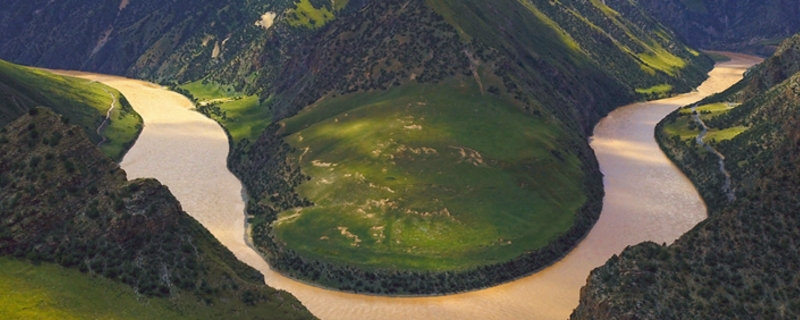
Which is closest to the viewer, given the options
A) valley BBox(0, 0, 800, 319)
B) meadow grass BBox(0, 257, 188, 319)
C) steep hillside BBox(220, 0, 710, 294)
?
meadow grass BBox(0, 257, 188, 319)

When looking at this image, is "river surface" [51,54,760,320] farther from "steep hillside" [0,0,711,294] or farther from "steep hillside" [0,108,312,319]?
"steep hillside" [0,108,312,319]

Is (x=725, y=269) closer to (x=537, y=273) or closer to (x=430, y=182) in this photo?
(x=537, y=273)

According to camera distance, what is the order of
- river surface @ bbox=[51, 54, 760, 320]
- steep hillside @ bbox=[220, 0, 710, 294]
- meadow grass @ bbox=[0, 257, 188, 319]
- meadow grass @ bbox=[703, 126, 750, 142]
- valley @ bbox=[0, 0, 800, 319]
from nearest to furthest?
1. meadow grass @ bbox=[0, 257, 188, 319]
2. valley @ bbox=[0, 0, 800, 319]
3. river surface @ bbox=[51, 54, 760, 320]
4. steep hillside @ bbox=[220, 0, 710, 294]
5. meadow grass @ bbox=[703, 126, 750, 142]

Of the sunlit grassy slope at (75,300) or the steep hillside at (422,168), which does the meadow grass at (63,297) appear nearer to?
the sunlit grassy slope at (75,300)

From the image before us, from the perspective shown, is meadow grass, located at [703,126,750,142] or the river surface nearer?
the river surface

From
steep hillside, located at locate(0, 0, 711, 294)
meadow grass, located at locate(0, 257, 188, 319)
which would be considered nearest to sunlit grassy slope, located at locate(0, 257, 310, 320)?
meadow grass, located at locate(0, 257, 188, 319)

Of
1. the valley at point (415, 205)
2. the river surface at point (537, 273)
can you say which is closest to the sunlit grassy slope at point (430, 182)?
the valley at point (415, 205)

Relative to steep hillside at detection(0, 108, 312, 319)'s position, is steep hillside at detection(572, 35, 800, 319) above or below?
above
